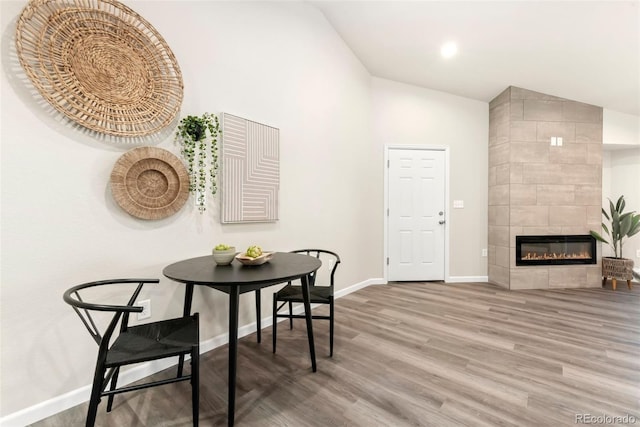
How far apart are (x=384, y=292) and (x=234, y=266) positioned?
8.12 ft

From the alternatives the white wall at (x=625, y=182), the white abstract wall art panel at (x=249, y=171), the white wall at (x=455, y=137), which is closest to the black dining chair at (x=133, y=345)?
the white abstract wall art panel at (x=249, y=171)

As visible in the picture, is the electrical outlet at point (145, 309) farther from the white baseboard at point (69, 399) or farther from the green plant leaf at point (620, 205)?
the green plant leaf at point (620, 205)

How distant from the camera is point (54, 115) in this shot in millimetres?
1528

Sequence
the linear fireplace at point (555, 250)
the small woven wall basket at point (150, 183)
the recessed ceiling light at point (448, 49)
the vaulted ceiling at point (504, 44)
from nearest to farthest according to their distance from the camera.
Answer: the small woven wall basket at point (150, 183) → the vaulted ceiling at point (504, 44) → the recessed ceiling light at point (448, 49) → the linear fireplace at point (555, 250)

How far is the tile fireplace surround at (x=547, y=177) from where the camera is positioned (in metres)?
3.94

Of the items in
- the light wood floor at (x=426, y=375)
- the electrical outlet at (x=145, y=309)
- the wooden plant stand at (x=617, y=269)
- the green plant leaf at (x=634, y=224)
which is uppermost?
the green plant leaf at (x=634, y=224)

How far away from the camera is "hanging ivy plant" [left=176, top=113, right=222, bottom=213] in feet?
6.68

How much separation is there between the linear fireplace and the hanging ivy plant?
397 cm

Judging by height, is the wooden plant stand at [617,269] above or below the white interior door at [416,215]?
below

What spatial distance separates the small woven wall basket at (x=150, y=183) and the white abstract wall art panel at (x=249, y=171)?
0.36 meters

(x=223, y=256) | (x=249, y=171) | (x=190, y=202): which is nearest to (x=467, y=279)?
(x=249, y=171)

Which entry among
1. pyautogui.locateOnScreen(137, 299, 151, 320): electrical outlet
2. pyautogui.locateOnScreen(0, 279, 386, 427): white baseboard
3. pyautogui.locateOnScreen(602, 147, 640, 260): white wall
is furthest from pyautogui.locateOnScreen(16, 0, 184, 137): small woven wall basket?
pyautogui.locateOnScreen(602, 147, 640, 260): white wall

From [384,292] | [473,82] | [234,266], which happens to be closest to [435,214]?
[384,292]

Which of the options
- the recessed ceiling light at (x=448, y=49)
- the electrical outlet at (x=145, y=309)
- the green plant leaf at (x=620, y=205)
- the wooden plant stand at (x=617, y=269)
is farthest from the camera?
the green plant leaf at (x=620, y=205)
